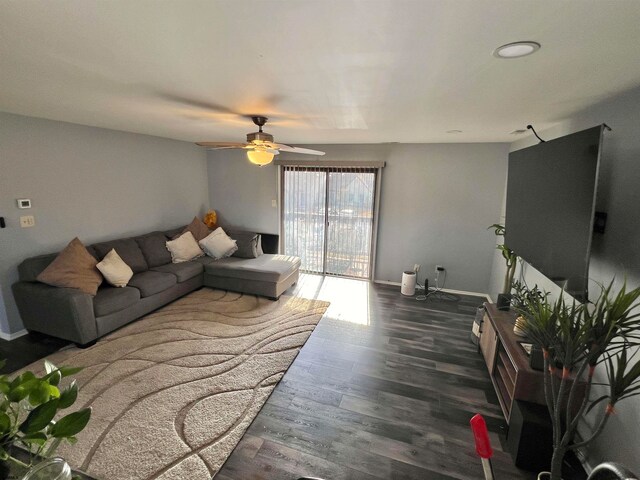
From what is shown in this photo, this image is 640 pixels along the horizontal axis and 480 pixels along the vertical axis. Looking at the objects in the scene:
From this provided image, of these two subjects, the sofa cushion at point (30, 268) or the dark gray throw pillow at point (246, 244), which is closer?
the sofa cushion at point (30, 268)

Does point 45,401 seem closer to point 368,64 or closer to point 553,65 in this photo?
point 368,64

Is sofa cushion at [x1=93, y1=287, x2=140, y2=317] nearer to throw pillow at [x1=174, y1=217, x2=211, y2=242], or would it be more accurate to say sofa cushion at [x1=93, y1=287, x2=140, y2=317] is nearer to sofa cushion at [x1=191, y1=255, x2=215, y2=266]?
sofa cushion at [x1=191, y1=255, x2=215, y2=266]

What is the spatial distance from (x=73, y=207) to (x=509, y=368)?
4794 mm

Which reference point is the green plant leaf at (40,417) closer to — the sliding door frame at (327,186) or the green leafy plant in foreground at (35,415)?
the green leafy plant in foreground at (35,415)

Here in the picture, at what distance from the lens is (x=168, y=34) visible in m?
1.15

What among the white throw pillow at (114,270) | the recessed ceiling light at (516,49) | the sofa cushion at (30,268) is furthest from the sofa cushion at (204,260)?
the recessed ceiling light at (516,49)

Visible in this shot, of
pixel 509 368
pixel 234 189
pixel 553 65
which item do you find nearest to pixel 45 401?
pixel 553 65

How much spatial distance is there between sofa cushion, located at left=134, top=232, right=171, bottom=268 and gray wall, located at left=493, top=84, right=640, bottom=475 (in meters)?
4.75

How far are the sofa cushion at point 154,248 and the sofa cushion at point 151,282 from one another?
0.26 meters

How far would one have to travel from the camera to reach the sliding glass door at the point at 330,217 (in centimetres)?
473

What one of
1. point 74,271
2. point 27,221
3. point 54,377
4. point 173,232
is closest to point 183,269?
point 173,232

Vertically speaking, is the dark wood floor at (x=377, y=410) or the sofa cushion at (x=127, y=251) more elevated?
the sofa cushion at (x=127, y=251)

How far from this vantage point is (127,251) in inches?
147

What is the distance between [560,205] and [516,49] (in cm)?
110
